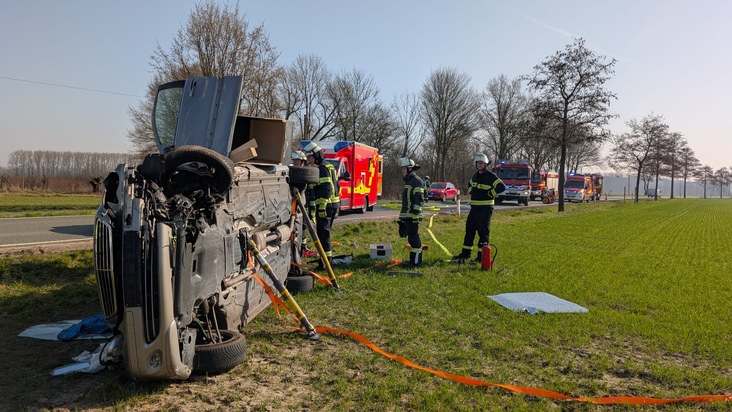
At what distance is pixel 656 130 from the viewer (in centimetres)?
4781

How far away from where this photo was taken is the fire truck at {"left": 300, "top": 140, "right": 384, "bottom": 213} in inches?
780

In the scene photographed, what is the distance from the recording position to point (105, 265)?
3451 millimetres

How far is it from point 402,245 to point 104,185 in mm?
9618

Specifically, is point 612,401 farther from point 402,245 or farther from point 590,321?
point 402,245

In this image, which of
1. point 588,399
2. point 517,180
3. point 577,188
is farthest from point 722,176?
point 588,399

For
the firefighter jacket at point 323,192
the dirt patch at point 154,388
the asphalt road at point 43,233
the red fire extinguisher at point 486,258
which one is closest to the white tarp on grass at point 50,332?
the dirt patch at point 154,388

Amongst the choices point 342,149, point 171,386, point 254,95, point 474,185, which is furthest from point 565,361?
point 254,95

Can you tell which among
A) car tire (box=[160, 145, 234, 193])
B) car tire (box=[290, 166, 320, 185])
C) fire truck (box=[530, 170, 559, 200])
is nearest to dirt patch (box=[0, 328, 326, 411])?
car tire (box=[160, 145, 234, 193])

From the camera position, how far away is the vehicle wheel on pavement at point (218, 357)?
4109mm

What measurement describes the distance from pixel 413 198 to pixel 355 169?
11.2 metres

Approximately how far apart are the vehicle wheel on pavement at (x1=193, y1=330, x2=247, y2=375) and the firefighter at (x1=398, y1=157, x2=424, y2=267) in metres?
5.63

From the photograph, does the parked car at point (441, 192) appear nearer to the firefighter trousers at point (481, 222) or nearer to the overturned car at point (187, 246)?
the firefighter trousers at point (481, 222)

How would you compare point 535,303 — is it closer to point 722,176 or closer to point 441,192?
point 441,192

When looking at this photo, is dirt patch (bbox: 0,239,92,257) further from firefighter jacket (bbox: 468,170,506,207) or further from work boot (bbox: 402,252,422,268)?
firefighter jacket (bbox: 468,170,506,207)
